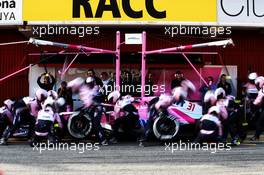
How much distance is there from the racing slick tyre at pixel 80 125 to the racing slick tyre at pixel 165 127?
69.8 inches

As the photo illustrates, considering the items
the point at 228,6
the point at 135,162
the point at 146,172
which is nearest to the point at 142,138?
the point at 135,162

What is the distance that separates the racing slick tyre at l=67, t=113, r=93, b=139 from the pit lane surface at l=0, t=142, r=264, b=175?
2.97 feet

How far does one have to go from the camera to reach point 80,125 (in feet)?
49.4

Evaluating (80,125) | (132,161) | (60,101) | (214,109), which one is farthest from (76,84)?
(132,161)

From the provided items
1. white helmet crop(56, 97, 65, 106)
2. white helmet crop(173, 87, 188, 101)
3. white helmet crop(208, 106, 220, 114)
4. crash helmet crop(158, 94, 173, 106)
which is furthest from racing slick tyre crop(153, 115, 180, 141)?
white helmet crop(56, 97, 65, 106)

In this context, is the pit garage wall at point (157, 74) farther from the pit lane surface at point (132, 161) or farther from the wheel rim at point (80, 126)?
the pit lane surface at point (132, 161)

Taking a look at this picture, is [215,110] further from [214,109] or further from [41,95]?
[41,95]

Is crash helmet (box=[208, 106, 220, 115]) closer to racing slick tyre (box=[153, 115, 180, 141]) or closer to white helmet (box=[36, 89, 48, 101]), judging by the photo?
racing slick tyre (box=[153, 115, 180, 141])

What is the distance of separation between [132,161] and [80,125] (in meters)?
3.49

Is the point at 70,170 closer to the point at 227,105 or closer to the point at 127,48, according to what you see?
the point at 227,105

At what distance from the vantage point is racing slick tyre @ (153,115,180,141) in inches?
580

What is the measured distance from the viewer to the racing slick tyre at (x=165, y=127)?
14.7m

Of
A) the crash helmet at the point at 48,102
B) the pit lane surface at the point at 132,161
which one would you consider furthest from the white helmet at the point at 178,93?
the crash helmet at the point at 48,102

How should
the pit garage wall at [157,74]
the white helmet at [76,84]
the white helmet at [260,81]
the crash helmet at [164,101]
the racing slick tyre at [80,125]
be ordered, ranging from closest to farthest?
the crash helmet at [164,101] → the racing slick tyre at [80,125] → the white helmet at [260,81] → the white helmet at [76,84] → the pit garage wall at [157,74]
